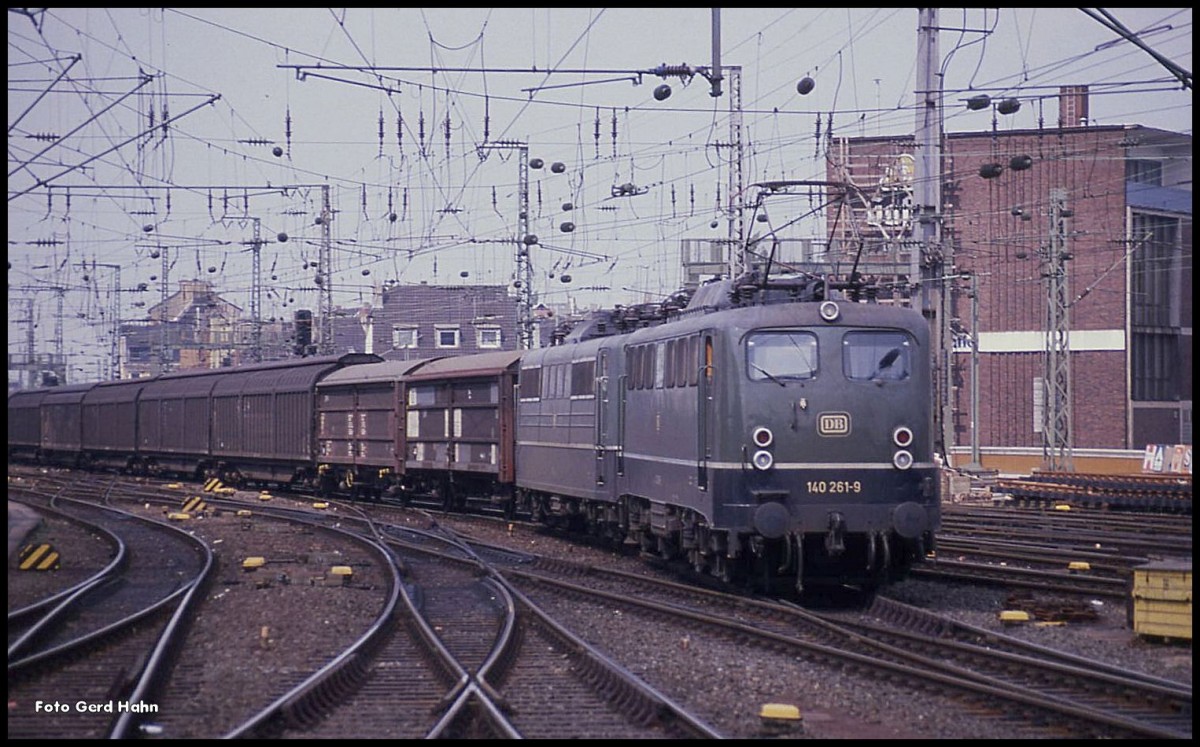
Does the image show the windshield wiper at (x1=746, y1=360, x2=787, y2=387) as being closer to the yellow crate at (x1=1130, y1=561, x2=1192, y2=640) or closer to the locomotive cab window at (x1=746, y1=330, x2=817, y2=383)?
the locomotive cab window at (x1=746, y1=330, x2=817, y2=383)

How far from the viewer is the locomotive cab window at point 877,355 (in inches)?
599

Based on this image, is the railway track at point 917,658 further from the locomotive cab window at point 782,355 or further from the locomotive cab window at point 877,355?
the locomotive cab window at point 877,355

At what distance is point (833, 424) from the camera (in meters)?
15.0

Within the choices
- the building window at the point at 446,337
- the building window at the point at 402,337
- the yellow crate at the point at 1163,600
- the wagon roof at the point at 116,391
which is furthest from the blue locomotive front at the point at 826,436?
the building window at the point at 446,337

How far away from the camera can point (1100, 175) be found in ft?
180

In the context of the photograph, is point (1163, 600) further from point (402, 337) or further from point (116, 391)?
point (402, 337)

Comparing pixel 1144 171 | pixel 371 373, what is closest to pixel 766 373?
pixel 371 373

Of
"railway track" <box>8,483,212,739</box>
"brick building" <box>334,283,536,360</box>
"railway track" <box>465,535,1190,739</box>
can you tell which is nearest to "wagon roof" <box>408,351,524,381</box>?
"railway track" <box>8,483,212,739</box>

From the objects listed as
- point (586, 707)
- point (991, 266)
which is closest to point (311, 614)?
point (586, 707)

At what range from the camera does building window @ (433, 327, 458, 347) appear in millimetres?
85500

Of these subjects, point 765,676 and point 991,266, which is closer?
point 765,676

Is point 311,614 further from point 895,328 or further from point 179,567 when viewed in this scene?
point 895,328

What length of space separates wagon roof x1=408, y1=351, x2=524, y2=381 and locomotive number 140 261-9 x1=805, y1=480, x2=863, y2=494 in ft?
42.4

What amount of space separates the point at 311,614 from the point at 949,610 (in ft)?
23.6
